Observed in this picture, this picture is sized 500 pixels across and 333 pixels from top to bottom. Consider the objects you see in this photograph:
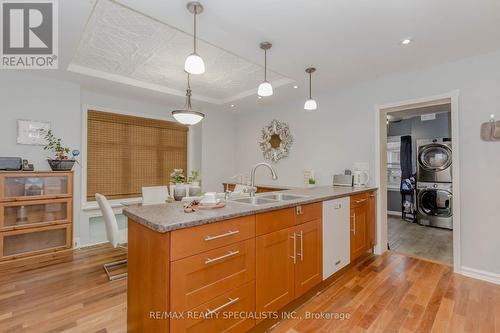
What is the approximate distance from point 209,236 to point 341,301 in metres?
1.55

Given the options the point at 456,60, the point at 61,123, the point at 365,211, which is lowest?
the point at 365,211

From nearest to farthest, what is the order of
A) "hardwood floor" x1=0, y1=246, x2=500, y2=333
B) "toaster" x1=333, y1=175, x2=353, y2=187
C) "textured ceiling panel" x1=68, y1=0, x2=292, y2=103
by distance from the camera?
"hardwood floor" x1=0, y1=246, x2=500, y2=333 < "textured ceiling panel" x1=68, y1=0, x2=292, y2=103 < "toaster" x1=333, y1=175, x2=353, y2=187

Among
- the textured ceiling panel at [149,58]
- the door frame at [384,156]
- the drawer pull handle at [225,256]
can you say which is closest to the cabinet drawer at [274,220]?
the drawer pull handle at [225,256]

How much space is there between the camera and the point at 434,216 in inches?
181

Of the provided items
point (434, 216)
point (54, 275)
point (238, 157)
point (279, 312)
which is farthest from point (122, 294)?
point (434, 216)

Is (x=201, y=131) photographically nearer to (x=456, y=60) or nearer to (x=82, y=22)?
(x=82, y=22)

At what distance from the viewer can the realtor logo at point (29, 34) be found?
77.5 inches

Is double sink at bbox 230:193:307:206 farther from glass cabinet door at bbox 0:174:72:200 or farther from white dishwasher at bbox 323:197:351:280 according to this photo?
glass cabinet door at bbox 0:174:72:200

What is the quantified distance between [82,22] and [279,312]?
2969 mm

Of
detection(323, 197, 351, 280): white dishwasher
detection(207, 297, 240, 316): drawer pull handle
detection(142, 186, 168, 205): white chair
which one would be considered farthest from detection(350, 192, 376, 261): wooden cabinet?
detection(142, 186, 168, 205): white chair

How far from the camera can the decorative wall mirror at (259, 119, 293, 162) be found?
14.6 feet

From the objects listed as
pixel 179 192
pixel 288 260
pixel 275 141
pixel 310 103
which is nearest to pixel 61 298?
pixel 179 192

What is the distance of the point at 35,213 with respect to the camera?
3.11 metres

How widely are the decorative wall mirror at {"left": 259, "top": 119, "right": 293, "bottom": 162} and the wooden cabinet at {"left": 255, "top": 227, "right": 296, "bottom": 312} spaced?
8.85 ft
